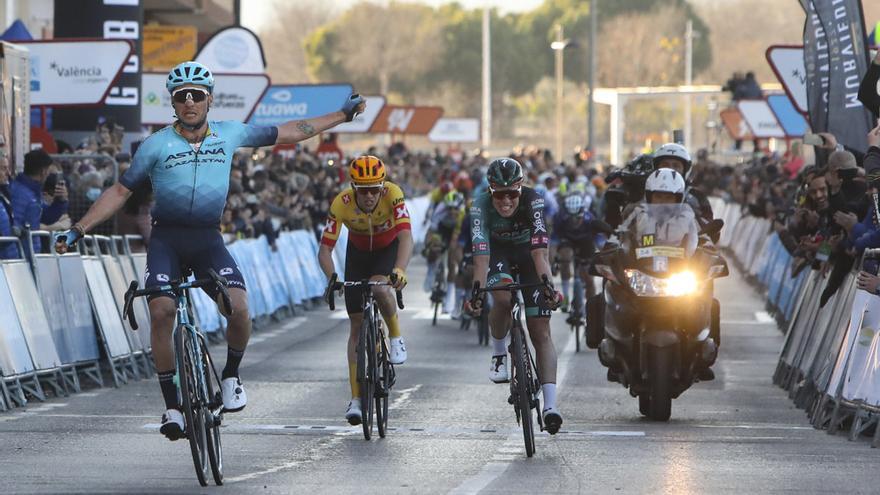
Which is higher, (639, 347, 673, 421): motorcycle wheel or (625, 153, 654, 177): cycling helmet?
(625, 153, 654, 177): cycling helmet

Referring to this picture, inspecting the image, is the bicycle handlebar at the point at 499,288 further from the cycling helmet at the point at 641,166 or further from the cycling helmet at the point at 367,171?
the cycling helmet at the point at 641,166

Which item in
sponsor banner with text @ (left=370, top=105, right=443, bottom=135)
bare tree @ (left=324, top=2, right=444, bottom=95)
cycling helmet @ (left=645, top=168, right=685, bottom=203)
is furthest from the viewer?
bare tree @ (left=324, top=2, right=444, bottom=95)

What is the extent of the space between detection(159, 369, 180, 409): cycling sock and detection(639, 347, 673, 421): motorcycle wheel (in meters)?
4.64

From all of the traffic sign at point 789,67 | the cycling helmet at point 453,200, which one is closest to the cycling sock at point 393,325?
the traffic sign at point 789,67

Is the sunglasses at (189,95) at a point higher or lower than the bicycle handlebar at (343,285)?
higher

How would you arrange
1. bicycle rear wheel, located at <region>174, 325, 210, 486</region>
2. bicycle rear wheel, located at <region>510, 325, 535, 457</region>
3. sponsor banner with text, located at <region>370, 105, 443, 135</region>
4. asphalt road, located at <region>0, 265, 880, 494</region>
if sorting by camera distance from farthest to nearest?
1. sponsor banner with text, located at <region>370, 105, 443, 135</region>
2. bicycle rear wheel, located at <region>510, 325, 535, 457</region>
3. asphalt road, located at <region>0, 265, 880, 494</region>
4. bicycle rear wheel, located at <region>174, 325, 210, 486</region>

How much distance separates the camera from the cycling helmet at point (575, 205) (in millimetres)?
24281

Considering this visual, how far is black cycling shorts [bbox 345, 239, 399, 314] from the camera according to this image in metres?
13.8

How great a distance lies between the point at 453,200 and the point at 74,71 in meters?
5.74

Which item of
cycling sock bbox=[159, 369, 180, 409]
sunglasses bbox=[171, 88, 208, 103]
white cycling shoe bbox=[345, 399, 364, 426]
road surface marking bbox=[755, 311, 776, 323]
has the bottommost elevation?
road surface marking bbox=[755, 311, 776, 323]

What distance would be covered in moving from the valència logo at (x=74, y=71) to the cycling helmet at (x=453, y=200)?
18.2 feet

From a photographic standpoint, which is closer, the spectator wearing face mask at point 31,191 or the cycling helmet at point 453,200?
the spectator wearing face mask at point 31,191

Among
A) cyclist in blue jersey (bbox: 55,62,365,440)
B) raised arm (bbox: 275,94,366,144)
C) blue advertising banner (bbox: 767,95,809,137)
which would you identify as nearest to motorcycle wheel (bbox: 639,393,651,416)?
raised arm (bbox: 275,94,366,144)

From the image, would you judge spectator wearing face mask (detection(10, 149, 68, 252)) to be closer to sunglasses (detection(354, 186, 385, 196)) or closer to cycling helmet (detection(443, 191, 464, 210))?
sunglasses (detection(354, 186, 385, 196))
